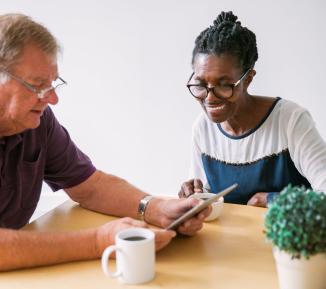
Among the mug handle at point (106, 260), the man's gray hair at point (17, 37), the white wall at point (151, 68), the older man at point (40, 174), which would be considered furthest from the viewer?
the white wall at point (151, 68)

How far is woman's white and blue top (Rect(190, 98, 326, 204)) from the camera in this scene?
1.46 metres

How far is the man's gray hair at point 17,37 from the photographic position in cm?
106

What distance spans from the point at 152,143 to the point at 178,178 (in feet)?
0.97

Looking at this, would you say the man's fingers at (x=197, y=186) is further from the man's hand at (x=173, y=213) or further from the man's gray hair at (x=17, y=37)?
the man's gray hair at (x=17, y=37)

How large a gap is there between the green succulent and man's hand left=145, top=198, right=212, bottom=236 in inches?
14.7

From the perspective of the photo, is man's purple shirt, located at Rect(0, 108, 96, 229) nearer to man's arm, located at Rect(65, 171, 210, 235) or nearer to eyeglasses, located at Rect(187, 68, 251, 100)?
man's arm, located at Rect(65, 171, 210, 235)

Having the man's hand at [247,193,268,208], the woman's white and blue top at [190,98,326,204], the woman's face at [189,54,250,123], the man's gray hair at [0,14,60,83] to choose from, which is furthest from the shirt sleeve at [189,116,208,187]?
the man's gray hair at [0,14,60,83]

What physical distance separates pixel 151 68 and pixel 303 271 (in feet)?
6.71

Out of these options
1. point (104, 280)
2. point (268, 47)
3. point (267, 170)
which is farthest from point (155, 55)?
point (104, 280)

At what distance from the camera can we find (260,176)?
1.56 meters

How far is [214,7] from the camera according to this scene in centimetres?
244

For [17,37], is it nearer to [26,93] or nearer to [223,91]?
[26,93]

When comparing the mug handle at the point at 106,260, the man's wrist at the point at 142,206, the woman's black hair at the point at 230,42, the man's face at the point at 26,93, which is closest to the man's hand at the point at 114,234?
the mug handle at the point at 106,260

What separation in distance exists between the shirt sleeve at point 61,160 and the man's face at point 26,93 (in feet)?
0.52
